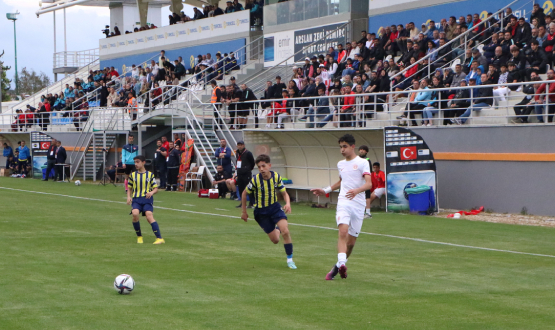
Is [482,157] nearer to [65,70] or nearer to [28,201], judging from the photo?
[28,201]

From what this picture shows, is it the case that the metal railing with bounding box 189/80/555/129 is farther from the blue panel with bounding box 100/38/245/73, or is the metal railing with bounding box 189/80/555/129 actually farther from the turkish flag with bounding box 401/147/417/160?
the blue panel with bounding box 100/38/245/73

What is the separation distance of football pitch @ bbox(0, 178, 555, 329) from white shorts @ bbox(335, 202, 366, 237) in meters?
0.71

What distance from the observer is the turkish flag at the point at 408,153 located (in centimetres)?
2060

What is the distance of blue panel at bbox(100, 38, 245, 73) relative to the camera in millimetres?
41438

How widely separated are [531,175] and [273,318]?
13.5 m

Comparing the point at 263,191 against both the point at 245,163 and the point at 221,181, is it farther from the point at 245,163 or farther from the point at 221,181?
the point at 221,181

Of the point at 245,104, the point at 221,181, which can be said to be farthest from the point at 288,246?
the point at 245,104

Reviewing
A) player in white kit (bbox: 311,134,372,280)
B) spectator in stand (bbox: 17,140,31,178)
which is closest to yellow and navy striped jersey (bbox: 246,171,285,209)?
player in white kit (bbox: 311,134,372,280)

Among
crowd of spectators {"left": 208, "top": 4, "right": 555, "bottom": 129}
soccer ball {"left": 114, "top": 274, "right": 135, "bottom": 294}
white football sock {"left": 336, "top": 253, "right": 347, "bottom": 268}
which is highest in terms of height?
crowd of spectators {"left": 208, "top": 4, "right": 555, "bottom": 129}

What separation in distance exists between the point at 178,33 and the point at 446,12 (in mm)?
21041

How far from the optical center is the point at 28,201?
2323cm

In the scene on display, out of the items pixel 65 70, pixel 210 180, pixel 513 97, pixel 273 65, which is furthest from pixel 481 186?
pixel 65 70

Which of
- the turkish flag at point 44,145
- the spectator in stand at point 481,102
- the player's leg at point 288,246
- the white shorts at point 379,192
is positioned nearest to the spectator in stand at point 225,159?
the white shorts at point 379,192

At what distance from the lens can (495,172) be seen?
66.1ft
